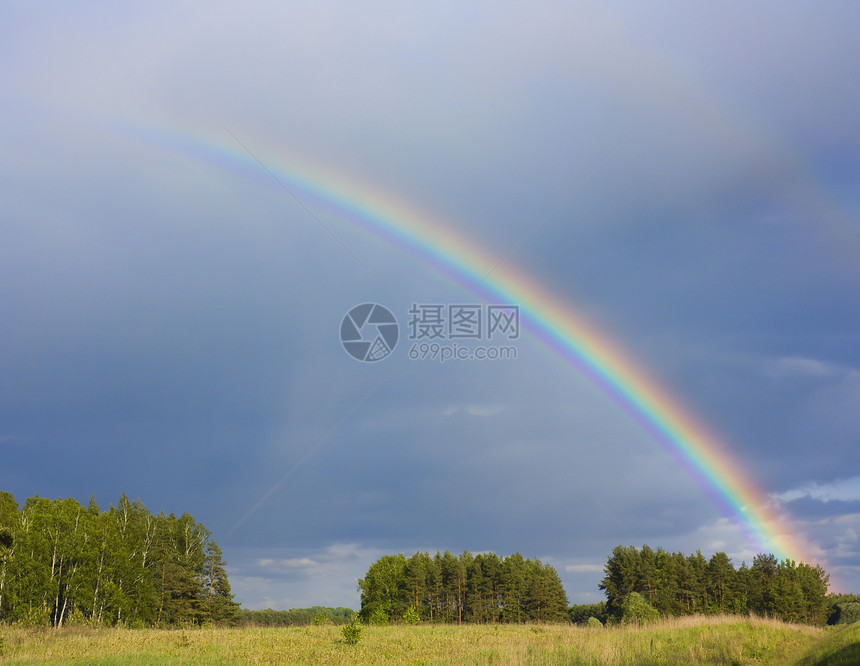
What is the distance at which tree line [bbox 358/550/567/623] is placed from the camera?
96188 mm

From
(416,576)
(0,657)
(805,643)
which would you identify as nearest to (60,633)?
(0,657)

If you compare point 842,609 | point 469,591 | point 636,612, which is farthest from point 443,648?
point 842,609

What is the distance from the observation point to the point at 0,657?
27.7 metres

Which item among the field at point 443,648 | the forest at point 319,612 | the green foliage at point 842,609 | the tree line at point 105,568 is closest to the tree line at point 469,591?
the forest at point 319,612

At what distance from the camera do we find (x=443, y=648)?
1394 inches

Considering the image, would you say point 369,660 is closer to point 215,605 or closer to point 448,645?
point 448,645

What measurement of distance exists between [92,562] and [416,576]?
173ft

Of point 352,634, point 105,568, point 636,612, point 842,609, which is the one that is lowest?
point 842,609

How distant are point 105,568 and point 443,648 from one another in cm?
3704

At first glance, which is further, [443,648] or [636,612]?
[636,612]

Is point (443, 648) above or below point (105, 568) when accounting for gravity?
below

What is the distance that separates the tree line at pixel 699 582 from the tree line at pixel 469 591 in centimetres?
1063

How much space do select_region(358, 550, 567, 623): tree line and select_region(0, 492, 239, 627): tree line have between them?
25.7 metres

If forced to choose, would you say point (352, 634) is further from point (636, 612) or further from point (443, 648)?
point (636, 612)
